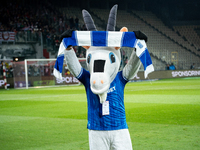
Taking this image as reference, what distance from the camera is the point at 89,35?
3.27 m

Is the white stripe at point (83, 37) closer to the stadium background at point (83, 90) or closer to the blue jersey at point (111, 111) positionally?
the blue jersey at point (111, 111)

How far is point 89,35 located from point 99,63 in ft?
1.03

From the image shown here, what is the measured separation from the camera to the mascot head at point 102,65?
311cm

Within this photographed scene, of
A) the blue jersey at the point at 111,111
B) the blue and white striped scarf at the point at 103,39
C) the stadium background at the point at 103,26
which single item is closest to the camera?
the blue and white striped scarf at the point at 103,39

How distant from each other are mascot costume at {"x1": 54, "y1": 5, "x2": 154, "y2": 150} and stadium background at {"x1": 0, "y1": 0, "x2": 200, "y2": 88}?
21.1 meters

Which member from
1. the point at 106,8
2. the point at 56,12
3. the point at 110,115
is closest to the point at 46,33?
the point at 56,12

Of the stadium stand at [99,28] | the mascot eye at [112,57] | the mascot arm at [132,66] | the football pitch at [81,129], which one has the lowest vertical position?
the football pitch at [81,129]

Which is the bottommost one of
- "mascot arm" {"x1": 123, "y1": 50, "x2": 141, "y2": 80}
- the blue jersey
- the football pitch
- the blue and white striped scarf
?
the football pitch

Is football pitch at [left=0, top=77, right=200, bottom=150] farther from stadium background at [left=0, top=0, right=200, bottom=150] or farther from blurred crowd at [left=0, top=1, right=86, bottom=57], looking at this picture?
blurred crowd at [left=0, top=1, right=86, bottom=57]

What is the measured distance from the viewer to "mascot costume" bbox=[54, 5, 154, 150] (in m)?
3.17

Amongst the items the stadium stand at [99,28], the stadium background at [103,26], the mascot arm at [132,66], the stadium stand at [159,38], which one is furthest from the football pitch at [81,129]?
the stadium stand at [159,38]

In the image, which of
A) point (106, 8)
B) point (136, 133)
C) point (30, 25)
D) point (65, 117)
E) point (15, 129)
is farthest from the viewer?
point (106, 8)

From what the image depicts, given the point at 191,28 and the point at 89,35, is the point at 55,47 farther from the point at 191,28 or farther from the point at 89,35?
the point at 89,35

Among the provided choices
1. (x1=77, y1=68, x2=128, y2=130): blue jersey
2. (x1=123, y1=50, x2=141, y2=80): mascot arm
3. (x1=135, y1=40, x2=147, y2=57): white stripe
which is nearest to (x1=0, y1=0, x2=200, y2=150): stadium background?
(x1=77, y1=68, x2=128, y2=130): blue jersey
